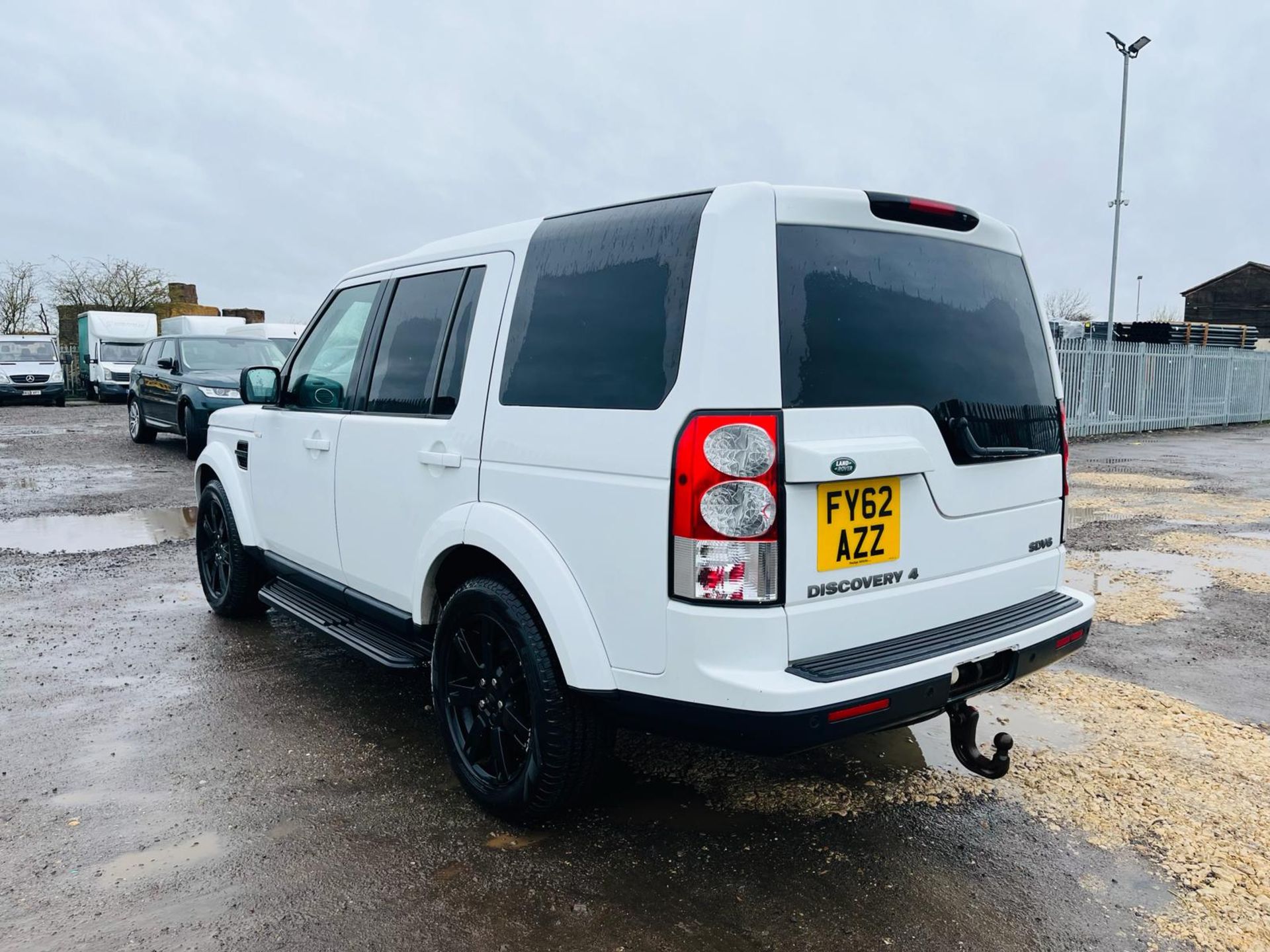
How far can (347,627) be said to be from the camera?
4086 millimetres

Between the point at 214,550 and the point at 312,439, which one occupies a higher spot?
the point at 312,439

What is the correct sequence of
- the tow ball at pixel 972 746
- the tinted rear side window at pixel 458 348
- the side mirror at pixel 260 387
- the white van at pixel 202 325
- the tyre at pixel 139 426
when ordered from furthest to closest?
the white van at pixel 202 325
the tyre at pixel 139 426
the side mirror at pixel 260 387
the tinted rear side window at pixel 458 348
the tow ball at pixel 972 746

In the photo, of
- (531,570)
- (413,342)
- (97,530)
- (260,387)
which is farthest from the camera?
(97,530)

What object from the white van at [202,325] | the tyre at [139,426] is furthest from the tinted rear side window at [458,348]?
the white van at [202,325]

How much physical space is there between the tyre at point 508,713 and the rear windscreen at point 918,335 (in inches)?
45.0

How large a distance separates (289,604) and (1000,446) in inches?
126

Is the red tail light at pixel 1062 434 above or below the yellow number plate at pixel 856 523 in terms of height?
above

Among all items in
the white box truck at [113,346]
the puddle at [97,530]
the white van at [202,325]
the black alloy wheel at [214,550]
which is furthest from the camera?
the white box truck at [113,346]

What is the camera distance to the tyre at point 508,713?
292cm

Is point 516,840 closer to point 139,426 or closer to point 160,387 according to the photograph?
point 160,387

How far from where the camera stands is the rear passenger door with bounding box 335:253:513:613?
3375 millimetres

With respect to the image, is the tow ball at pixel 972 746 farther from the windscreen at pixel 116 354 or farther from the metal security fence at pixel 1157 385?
the windscreen at pixel 116 354

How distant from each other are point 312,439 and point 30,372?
25089 mm

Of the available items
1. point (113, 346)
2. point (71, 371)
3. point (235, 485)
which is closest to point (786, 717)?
point (235, 485)
